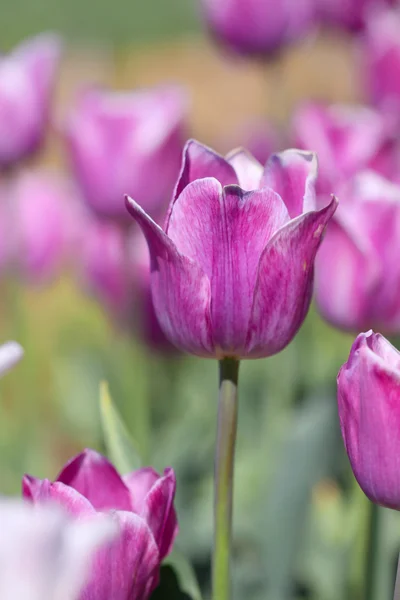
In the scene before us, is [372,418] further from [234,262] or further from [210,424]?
[210,424]

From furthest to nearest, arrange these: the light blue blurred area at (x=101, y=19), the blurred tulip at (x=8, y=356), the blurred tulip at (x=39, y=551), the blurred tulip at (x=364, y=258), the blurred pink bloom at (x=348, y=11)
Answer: the light blue blurred area at (x=101, y=19), the blurred pink bloom at (x=348, y=11), the blurred tulip at (x=364, y=258), the blurred tulip at (x=8, y=356), the blurred tulip at (x=39, y=551)

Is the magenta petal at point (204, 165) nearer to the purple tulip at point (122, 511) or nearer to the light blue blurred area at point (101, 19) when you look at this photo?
the purple tulip at point (122, 511)

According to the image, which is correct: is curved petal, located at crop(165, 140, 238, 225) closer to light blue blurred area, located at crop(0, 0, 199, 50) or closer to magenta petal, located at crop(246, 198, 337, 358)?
magenta petal, located at crop(246, 198, 337, 358)

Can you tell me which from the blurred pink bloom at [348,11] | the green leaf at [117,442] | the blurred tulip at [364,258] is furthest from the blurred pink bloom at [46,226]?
the green leaf at [117,442]

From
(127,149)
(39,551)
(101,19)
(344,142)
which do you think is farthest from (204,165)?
(101,19)

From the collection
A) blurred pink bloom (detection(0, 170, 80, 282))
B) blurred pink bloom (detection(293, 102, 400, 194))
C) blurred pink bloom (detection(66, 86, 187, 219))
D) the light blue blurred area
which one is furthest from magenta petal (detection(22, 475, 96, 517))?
the light blue blurred area

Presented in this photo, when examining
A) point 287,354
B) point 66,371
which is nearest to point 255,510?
point 287,354
